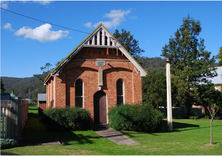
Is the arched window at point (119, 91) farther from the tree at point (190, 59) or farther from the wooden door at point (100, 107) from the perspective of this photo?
the tree at point (190, 59)

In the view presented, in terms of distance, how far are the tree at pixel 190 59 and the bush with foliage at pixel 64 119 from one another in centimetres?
2481

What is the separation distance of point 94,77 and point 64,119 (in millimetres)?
4295

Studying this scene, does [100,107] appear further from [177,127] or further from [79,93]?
[177,127]

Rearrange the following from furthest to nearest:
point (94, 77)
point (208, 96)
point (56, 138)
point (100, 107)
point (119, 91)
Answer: point (208, 96) → point (119, 91) → point (100, 107) → point (94, 77) → point (56, 138)

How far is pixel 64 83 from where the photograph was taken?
16.8 metres

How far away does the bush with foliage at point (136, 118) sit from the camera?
15.7 meters

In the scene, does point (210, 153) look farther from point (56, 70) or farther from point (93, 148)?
point (56, 70)

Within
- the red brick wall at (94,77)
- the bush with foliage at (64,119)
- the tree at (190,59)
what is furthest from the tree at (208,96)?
the bush with foliage at (64,119)

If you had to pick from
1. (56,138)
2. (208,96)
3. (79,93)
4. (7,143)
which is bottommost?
(56,138)

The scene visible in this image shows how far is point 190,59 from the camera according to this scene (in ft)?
127

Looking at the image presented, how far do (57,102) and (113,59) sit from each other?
556 cm

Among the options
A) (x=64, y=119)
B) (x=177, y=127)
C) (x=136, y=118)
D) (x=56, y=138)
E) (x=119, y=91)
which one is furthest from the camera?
(x=177, y=127)

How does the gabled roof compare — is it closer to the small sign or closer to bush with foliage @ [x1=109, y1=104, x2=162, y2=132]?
the small sign

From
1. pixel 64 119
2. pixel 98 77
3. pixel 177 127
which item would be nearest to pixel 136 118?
pixel 98 77
